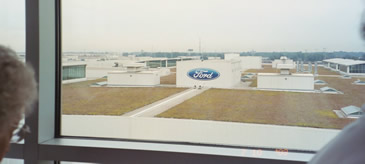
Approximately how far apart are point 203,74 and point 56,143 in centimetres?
125

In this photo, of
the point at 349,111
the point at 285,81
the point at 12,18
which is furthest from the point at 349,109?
the point at 12,18

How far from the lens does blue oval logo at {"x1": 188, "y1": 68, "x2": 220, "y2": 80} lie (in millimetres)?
2693

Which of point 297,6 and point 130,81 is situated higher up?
point 297,6

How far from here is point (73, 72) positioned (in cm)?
286

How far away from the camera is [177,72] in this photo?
2742 millimetres

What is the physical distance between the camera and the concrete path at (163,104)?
107 inches

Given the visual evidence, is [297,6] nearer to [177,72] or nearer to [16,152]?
[177,72]

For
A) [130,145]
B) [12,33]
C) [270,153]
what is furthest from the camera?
[12,33]

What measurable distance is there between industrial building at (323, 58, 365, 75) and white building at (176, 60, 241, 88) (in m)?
0.66

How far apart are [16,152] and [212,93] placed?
1551mm

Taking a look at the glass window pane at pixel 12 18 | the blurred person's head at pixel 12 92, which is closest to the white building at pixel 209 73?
the glass window pane at pixel 12 18

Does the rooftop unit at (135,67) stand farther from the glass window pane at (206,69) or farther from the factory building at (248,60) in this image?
the factory building at (248,60)

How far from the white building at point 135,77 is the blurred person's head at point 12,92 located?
6.46 ft

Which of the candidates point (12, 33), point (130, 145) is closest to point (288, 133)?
point (130, 145)
